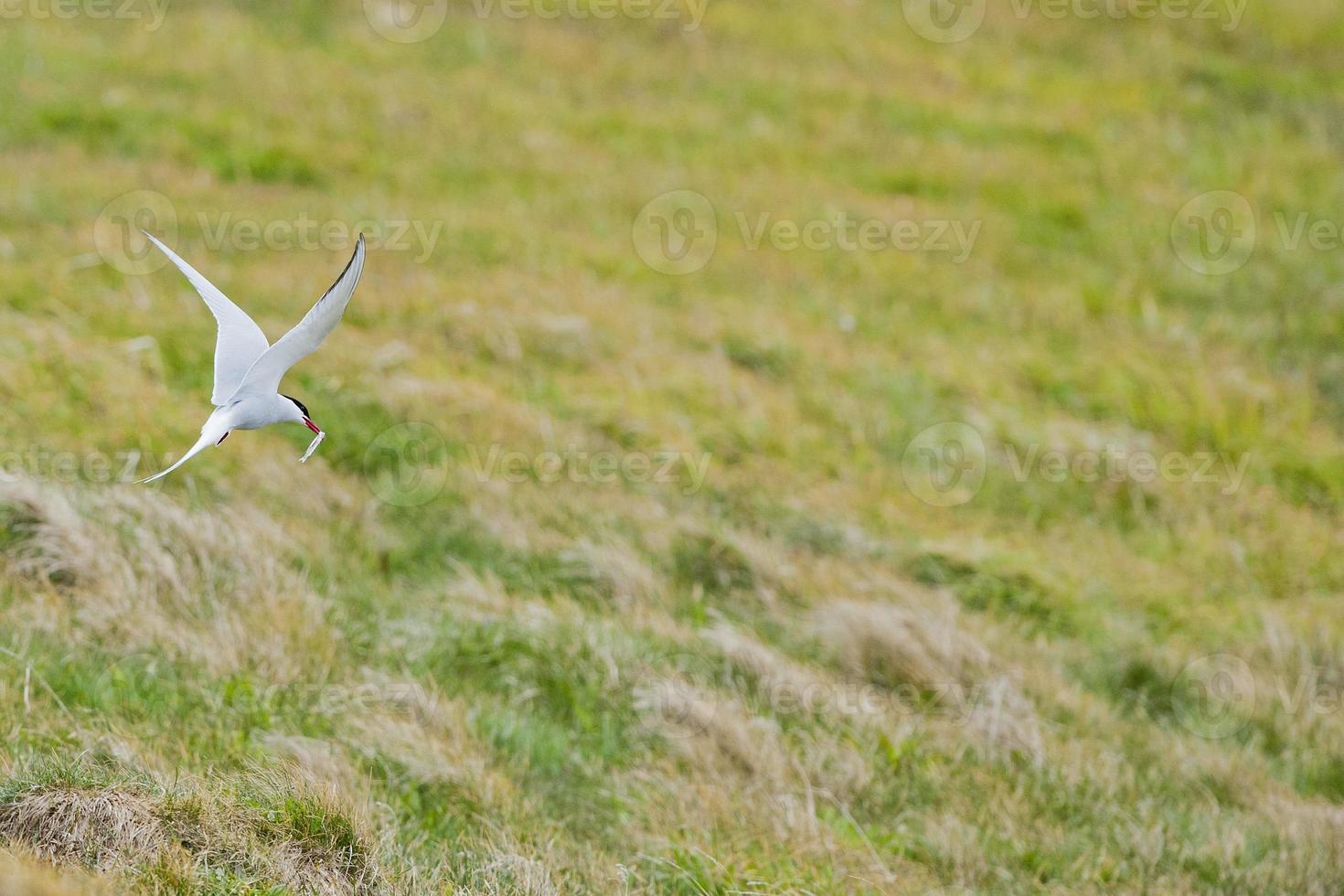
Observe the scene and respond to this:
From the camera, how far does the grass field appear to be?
4457 mm

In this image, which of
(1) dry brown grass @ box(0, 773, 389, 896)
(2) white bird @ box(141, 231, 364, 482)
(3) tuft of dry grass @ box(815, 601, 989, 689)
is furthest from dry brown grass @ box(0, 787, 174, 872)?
(3) tuft of dry grass @ box(815, 601, 989, 689)

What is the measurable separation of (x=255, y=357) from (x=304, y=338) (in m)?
0.34

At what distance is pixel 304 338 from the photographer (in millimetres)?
2568

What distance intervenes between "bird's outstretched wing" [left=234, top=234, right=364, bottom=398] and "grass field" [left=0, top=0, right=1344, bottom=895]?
1.19m

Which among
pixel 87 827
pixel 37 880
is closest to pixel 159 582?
pixel 87 827

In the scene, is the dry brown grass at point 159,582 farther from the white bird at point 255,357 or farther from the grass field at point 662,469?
the white bird at point 255,357

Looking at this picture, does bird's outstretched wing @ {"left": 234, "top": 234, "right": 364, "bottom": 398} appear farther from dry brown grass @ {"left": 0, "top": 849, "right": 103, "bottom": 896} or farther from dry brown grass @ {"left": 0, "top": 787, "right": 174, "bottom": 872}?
dry brown grass @ {"left": 0, "top": 787, "right": 174, "bottom": 872}

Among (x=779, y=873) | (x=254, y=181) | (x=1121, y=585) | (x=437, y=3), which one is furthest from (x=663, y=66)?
(x=779, y=873)

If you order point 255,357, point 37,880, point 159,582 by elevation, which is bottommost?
point 159,582

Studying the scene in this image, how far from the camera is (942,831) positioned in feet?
15.2

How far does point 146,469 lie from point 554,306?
3875 millimetres

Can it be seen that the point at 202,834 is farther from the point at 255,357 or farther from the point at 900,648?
the point at 900,648

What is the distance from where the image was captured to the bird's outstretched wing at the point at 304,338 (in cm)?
246

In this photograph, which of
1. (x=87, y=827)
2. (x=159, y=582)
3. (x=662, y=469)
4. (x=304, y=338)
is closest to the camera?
(x=304, y=338)
